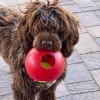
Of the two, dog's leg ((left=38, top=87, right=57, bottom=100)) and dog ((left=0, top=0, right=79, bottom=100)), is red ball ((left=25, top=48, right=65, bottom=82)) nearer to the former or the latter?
dog ((left=0, top=0, right=79, bottom=100))

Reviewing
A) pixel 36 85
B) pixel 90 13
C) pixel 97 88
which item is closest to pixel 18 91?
pixel 36 85

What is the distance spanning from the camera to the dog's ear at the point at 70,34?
3.60m

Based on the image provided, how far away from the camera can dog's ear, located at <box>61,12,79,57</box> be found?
3596mm

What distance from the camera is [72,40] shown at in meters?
3.67

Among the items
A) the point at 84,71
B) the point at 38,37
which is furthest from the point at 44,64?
the point at 84,71

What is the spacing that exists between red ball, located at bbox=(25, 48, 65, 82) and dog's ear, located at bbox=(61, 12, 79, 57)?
10.2 inches

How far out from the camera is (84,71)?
207 inches

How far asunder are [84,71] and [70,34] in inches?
68.5

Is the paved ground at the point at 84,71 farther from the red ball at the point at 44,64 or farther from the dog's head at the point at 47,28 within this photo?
the red ball at the point at 44,64

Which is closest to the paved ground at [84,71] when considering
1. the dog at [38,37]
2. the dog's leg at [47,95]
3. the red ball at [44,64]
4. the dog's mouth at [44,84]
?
the dog's leg at [47,95]

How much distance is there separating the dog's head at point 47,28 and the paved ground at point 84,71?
1.29 metres

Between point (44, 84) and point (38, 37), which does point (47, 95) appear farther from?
point (38, 37)

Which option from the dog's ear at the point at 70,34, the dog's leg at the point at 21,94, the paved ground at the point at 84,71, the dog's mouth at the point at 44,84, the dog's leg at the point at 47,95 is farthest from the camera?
the paved ground at the point at 84,71

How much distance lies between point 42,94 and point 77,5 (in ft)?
10.4
